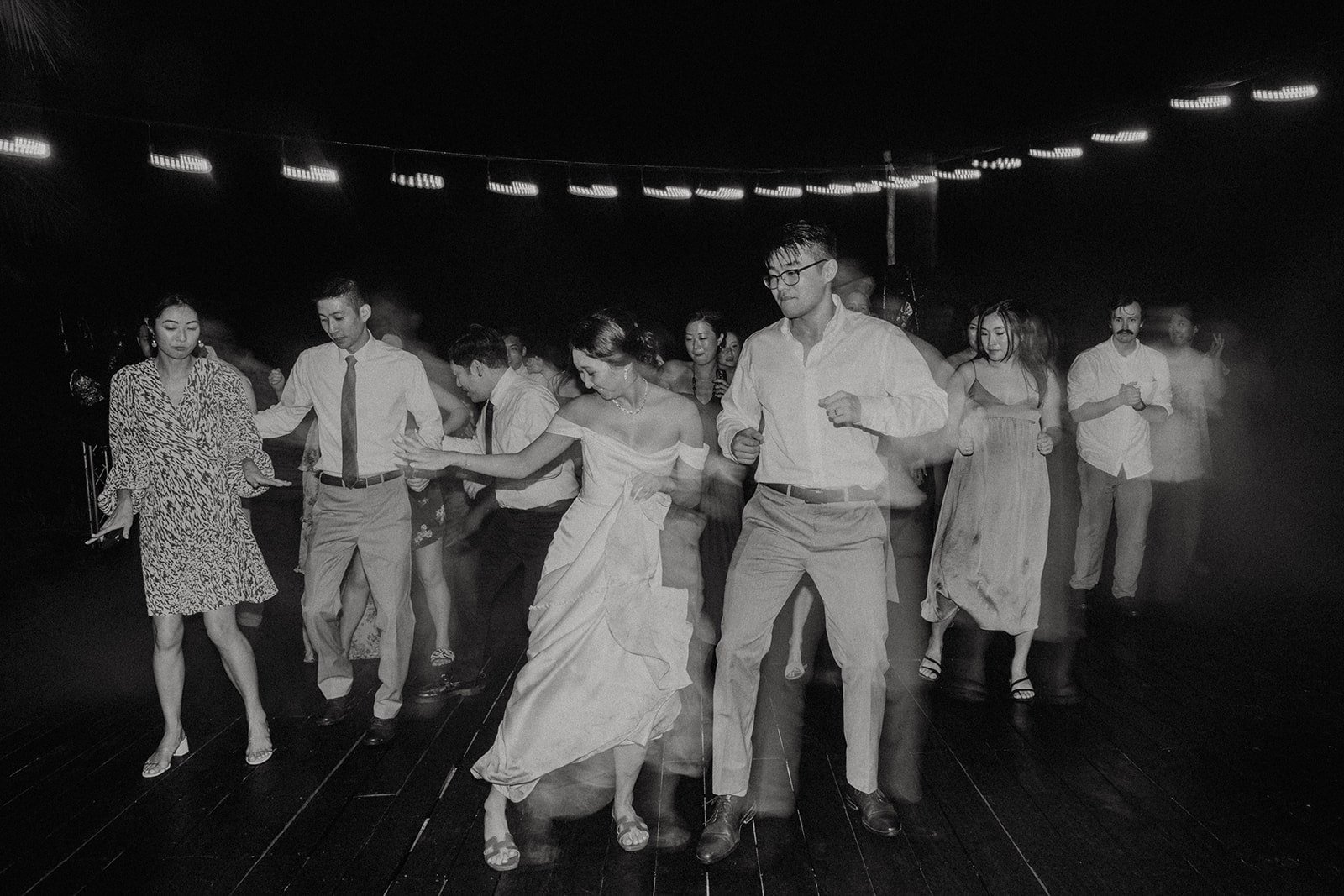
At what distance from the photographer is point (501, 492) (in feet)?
13.1

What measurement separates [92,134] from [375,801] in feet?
26.5

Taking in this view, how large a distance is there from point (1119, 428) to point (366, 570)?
410cm

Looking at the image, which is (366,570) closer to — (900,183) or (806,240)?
(806,240)

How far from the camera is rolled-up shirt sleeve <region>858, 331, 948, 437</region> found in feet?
8.36

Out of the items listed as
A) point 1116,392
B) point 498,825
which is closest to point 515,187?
point 1116,392

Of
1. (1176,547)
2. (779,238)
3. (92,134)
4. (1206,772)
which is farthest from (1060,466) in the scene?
(92,134)

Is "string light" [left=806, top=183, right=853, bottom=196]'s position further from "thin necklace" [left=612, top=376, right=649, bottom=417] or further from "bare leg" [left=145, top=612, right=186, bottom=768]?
"bare leg" [left=145, top=612, right=186, bottom=768]

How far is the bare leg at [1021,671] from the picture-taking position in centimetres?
388

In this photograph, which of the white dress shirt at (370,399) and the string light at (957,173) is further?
the string light at (957,173)

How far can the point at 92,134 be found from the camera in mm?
8312

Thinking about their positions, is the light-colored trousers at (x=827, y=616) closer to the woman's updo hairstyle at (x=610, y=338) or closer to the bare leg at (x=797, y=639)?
the woman's updo hairstyle at (x=610, y=338)

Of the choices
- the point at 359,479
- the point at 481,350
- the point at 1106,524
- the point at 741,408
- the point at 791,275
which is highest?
the point at 791,275

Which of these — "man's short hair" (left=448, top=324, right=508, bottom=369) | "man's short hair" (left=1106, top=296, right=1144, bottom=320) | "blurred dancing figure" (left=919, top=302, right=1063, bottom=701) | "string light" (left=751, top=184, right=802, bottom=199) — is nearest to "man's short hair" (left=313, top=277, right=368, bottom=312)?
"man's short hair" (left=448, top=324, right=508, bottom=369)

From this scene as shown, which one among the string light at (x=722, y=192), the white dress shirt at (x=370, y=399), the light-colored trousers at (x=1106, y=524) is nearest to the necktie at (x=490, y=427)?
the white dress shirt at (x=370, y=399)
